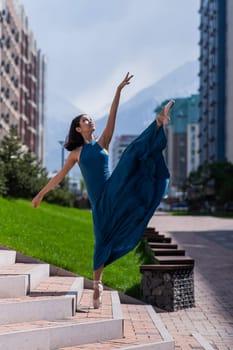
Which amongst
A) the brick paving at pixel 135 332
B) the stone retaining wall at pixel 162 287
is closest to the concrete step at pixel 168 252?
the stone retaining wall at pixel 162 287

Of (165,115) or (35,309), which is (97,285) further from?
(165,115)

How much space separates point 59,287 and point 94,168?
1.46 metres

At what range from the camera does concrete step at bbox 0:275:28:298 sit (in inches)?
252

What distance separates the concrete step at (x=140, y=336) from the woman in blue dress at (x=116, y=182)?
54 cm

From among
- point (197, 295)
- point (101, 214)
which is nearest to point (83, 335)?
point (101, 214)

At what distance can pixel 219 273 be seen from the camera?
1372 cm

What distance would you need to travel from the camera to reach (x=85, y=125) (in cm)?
706

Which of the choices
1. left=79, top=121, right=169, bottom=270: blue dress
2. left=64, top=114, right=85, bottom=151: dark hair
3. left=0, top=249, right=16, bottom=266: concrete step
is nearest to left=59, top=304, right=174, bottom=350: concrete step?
left=79, top=121, right=169, bottom=270: blue dress

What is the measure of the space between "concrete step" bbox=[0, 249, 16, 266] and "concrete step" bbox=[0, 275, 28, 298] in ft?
4.63

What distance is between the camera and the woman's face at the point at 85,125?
278 inches

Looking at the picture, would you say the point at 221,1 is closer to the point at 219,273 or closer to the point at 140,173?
the point at 219,273

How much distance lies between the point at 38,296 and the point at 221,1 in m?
87.6

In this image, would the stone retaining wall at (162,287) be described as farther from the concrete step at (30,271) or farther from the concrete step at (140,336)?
the concrete step at (30,271)

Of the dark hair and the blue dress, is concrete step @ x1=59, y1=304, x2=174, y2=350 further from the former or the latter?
the dark hair
